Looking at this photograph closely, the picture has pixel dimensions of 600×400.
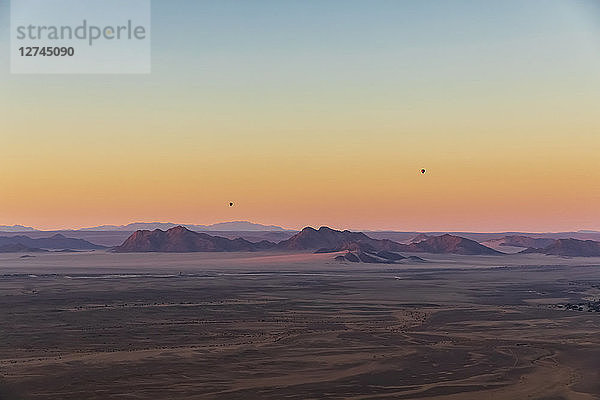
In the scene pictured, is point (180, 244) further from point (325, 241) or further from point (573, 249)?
point (573, 249)

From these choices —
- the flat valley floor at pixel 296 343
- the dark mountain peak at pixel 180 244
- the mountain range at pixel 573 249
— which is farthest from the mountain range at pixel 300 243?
the flat valley floor at pixel 296 343

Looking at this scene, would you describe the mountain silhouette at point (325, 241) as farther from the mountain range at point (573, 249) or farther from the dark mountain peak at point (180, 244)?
the mountain range at point (573, 249)

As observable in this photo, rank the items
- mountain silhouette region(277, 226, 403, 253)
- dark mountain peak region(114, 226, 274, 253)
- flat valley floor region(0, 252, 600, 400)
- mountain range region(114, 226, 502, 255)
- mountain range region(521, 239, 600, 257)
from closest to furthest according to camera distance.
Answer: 1. flat valley floor region(0, 252, 600, 400)
2. mountain range region(521, 239, 600, 257)
3. mountain silhouette region(277, 226, 403, 253)
4. mountain range region(114, 226, 502, 255)
5. dark mountain peak region(114, 226, 274, 253)

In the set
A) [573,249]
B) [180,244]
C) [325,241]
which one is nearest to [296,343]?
[325,241]

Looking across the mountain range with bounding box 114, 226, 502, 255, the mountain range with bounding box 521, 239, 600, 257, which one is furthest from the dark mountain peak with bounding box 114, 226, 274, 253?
the mountain range with bounding box 521, 239, 600, 257

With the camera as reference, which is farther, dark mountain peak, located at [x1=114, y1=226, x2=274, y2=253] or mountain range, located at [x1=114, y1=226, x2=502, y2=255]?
dark mountain peak, located at [x1=114, y1=226, x2=274, y2=253]

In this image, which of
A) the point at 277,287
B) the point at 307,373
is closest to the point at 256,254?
the point at 277,287

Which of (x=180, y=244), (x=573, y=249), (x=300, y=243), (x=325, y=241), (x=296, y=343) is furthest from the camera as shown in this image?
(x=180, y=244)

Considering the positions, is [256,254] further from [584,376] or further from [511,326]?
[584,376]

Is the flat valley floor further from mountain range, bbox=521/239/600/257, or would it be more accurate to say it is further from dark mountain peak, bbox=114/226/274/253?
dark mountain peak, bbox=114/226/274/253
